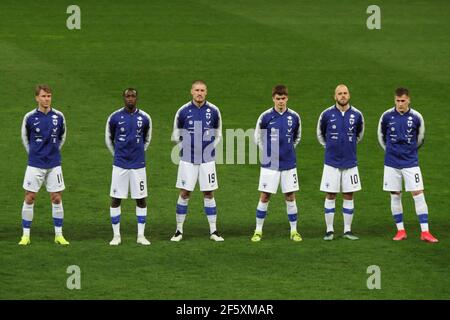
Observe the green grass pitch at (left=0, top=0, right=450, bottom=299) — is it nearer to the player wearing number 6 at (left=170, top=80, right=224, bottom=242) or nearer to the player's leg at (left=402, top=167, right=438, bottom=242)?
the player's leg at (left=402, top=167, right=438, bottom=242)

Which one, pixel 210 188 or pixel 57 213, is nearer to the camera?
pixel 57 213

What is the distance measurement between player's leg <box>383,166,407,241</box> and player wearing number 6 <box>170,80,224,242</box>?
8.50 ft

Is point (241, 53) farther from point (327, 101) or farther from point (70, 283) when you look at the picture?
point (70, 283)

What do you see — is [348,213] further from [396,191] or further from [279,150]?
[279,150]

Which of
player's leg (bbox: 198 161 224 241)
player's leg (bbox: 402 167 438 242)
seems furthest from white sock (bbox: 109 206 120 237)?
player's leg (bbox: 402 167 438 242)

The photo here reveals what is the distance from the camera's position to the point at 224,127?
87.1 ft

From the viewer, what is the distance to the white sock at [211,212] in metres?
19.0

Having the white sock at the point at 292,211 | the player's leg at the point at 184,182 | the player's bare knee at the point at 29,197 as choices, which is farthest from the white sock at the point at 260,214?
the player's bare knee at the point at 29,197

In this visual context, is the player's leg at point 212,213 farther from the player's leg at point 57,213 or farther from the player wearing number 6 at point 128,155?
the player's leg at point 57,213

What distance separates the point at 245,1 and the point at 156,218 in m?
20.6

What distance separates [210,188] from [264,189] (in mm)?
812

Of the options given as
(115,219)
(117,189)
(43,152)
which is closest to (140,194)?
(117,189)

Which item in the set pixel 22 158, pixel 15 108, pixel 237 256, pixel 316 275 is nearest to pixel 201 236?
pixel 237 256

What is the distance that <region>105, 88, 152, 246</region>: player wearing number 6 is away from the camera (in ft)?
61.0
